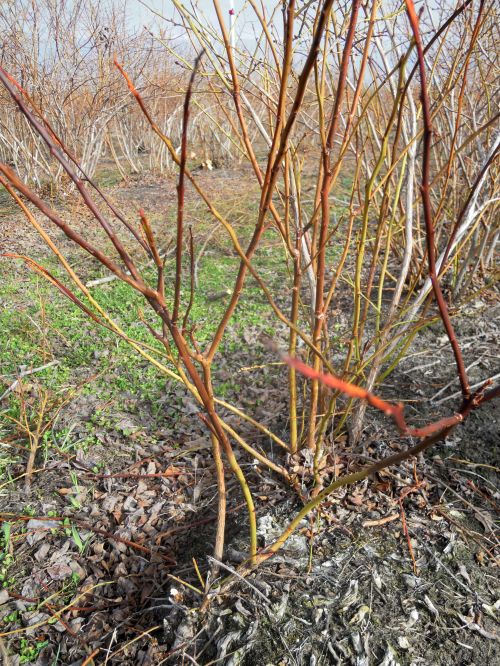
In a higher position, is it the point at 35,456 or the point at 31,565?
the point at 35,456

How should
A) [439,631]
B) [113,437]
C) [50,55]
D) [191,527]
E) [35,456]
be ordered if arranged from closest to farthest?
[439,631] < [191,527] < [35,456] < [113,437] < [50,55]

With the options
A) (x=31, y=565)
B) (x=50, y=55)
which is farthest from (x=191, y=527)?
(x=50, y=55)

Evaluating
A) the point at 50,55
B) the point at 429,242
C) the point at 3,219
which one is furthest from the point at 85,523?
the point at 50,55

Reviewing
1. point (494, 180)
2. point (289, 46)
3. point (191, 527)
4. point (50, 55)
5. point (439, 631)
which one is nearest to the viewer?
point (289, 46)

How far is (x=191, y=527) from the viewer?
6.29 feet

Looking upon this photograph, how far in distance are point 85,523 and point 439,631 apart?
1.37 m

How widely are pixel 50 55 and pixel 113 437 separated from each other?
16.3ft

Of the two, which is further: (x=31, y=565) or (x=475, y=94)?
(x=475, y=94)

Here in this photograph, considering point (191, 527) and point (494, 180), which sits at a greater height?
point (494, 180)

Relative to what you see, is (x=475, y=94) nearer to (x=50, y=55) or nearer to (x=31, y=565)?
(x=31, y=565)

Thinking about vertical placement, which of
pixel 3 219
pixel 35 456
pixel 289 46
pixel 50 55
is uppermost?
pixel 50 55

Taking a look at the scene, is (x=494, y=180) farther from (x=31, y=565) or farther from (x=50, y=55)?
(x=50, y=55)

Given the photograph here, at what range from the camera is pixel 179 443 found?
2.37 m

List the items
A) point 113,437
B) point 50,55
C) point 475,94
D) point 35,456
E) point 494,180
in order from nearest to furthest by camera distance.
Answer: point 35,456, point 113,437, point 494,180, point 475,94, point 50,55
